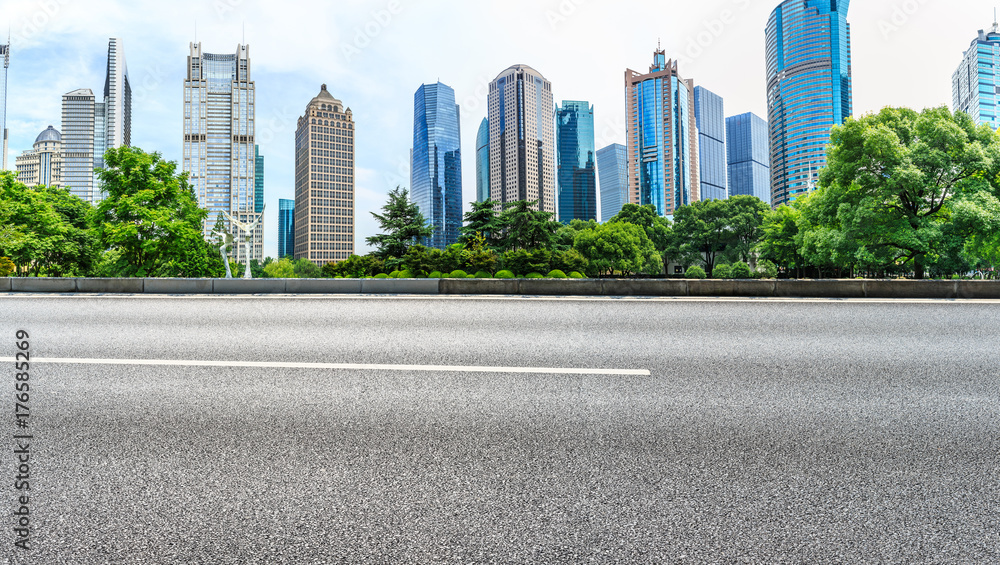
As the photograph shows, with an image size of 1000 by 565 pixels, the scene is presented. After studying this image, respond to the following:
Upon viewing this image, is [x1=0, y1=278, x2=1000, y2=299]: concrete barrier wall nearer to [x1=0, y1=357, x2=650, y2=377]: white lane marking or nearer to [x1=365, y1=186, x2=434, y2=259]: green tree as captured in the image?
[x1=0, y1=357, x2=650, y2=377]: white lane marking

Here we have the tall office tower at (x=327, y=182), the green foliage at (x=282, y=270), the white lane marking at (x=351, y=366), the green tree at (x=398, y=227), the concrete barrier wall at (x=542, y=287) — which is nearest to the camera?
the white lane marking at (x=351, y=366)

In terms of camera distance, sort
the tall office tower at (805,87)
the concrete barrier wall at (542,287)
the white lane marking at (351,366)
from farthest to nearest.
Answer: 1. the tall office tower at (805,87)
2. the concrete barrier wall at (542,287)
3. the white lane marking at (351,366)

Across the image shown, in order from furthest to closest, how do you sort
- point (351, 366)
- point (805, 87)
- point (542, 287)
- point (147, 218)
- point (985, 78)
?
point (805, 87)
point (985, 78)
point (147, 218)
point (542, 287)
point (351, 366)

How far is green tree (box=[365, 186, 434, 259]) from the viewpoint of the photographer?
166 ft

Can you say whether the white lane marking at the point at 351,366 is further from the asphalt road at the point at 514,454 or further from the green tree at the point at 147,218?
the green tree at the point at 147,218

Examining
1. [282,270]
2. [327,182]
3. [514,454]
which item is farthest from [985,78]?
[514,454]

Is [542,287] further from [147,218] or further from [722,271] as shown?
[722,271]

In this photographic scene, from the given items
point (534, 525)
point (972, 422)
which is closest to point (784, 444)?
point (972, 422)

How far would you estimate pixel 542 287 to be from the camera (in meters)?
14.6

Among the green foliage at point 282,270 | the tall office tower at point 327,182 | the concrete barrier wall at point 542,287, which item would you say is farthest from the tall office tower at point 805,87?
the concrete barrier wall at point 542,287

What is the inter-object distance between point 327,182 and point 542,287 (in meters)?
154

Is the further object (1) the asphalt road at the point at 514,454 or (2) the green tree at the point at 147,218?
(2) the green tree at the point at 147,218

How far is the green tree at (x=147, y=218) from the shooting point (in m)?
34.1

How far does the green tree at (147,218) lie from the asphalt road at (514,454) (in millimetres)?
34575
